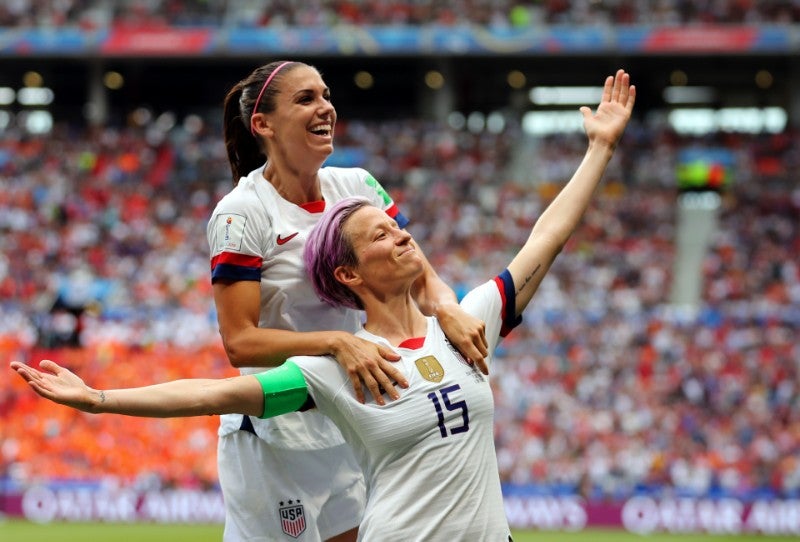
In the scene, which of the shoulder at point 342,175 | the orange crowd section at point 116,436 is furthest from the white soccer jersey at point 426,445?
the orange crowd section at point 116,436

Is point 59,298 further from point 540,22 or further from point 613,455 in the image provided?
point 540,22

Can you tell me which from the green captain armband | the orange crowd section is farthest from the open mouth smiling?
the orange crowd section

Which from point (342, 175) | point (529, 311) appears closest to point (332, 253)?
point (342, 175)

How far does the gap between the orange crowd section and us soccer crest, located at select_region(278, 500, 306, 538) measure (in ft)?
48.3

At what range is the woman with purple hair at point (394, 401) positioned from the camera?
Result: 12.0 feet

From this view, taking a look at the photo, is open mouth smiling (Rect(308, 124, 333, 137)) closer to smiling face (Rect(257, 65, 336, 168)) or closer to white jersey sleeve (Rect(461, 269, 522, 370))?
smiling face (Rect(257, 65, 336, 168))

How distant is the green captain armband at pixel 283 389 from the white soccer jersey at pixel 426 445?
3cm

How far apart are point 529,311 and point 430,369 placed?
1910 centimetres

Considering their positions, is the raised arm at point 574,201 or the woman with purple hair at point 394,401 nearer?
the woman with purple hair at point 394,401

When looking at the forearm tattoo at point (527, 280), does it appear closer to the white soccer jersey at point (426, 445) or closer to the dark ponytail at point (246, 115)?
the white soccer jersey at point (426, 445)

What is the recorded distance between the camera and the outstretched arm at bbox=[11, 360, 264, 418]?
3527mm

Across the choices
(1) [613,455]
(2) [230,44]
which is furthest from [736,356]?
(2) [230,44]

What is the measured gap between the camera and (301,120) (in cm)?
473

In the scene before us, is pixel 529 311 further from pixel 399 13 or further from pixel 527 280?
pixel 527 280
